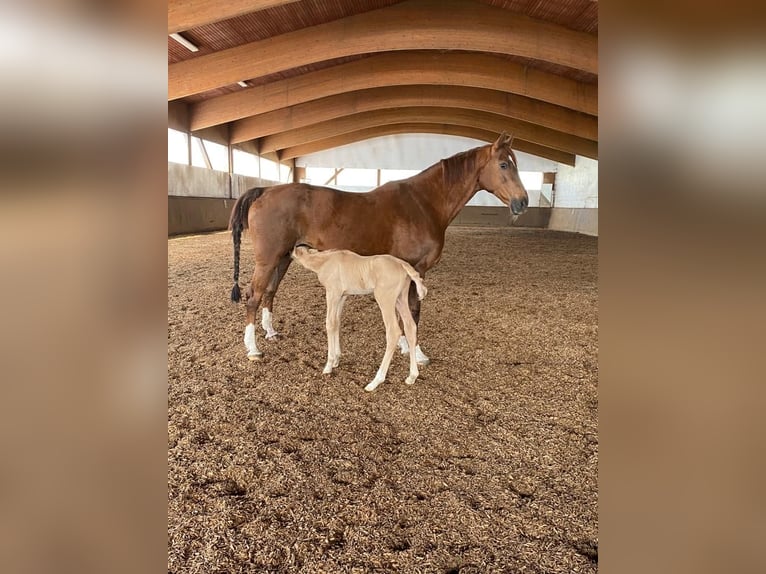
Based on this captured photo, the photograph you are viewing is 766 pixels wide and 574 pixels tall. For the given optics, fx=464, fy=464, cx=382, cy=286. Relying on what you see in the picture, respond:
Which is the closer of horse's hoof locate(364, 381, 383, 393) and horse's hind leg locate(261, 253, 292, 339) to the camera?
horse's hoof locate(364, 381, 383, 393)

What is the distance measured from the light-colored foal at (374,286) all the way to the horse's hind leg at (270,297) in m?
0.75

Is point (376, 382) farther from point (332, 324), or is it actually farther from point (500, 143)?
point (500, 143)

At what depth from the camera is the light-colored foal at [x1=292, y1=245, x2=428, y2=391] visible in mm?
2656

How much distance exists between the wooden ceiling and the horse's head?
13.0ft

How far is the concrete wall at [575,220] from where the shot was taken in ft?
45.4

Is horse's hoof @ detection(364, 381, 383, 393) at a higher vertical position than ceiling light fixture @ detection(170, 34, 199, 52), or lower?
lower

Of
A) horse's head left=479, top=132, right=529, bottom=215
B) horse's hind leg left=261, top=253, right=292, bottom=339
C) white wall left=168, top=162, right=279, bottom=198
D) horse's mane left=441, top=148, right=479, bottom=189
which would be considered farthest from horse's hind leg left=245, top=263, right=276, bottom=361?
white wall left=168, top=162, right=279, bottom=198

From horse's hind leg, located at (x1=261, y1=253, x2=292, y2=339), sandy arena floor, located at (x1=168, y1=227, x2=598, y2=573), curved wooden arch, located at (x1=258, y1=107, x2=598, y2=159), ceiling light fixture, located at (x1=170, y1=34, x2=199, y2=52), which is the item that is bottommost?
sandy arena floor, located at (x1=168, y1=227, x2=598, y2=573)

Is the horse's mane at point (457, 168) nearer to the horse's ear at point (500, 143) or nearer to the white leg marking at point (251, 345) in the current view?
the horse's ear at point (500, 143)

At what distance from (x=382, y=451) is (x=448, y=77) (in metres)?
9.61

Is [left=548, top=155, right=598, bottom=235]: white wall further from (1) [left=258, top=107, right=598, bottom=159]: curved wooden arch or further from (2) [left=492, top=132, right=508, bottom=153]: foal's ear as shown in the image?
(2) [left=492, top=132, right=508, bottom=153]: foal's ear

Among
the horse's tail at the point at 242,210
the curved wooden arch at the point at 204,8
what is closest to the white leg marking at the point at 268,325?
the horse's tail at the point at 242,210

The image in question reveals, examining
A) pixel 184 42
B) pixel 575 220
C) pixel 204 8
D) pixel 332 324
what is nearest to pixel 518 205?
pixel 332 324
